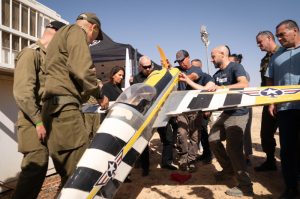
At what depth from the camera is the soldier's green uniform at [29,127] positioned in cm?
318

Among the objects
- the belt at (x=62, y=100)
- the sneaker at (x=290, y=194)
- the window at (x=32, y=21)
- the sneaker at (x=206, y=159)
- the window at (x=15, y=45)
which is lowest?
the sneaker at (x=206, y=159)

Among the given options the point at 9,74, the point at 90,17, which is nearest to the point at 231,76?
the point at 90,17

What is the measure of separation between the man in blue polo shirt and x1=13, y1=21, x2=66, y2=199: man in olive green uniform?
3344mm

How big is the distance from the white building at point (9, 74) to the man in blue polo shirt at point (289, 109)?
14.5 ft

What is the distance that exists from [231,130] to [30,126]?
3059 mm

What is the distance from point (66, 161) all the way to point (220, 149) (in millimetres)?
2834

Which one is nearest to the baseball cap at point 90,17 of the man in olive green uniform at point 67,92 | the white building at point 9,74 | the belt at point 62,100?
the man in olive green uniform at point 67,92

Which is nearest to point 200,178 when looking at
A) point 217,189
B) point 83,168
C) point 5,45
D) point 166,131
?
point 217,189

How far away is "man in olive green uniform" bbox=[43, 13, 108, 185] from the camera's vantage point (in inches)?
115

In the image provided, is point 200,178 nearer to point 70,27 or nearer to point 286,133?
point 286,133

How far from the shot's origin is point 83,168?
2662mm

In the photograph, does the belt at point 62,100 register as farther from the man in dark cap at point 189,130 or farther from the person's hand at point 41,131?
the man in dark cap at point 189,130

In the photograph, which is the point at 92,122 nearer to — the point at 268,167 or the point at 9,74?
the point at 9,74

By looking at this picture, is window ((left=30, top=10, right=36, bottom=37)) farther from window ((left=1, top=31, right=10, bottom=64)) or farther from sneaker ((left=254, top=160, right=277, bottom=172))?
sneaker ((left=254, top=160, right=277, bottom=172))
